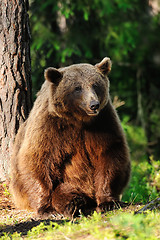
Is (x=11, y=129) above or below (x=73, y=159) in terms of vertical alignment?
above

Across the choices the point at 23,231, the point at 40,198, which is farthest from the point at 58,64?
the point at 23,231

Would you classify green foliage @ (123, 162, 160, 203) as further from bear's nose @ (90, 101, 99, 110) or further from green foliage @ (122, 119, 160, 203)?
bear's nose @ (90, 101, 99, 110)

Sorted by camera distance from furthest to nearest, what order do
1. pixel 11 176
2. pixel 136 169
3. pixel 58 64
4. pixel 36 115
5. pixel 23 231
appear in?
pixel 58 64 < pixel 136 169 < pixel 11 176 < pixel 36 115 < pixel 23 231

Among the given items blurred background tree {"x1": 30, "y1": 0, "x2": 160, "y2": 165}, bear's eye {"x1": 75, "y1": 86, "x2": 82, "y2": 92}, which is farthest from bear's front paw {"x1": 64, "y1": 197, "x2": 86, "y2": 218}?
blurred background tree {"x1": 30, "y1": 0, "x2": 160, "y2": 165}

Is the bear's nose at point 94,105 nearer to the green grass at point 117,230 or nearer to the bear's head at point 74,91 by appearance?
the bear's head at point 74,91

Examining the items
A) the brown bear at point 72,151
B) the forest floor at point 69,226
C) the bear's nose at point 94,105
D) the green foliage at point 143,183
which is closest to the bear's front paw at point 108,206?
the brown bear at point 72,151

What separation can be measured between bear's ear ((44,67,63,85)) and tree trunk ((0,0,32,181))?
1.23m

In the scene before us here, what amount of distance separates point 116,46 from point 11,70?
21.3 feet

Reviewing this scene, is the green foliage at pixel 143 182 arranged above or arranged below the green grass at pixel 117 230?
below

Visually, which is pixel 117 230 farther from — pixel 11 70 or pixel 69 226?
pixel 11 70

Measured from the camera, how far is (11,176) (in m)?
5.98

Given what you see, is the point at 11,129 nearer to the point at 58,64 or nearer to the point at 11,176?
the point at 11,176

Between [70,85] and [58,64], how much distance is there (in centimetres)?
610

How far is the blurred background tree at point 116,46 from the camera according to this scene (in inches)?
418
